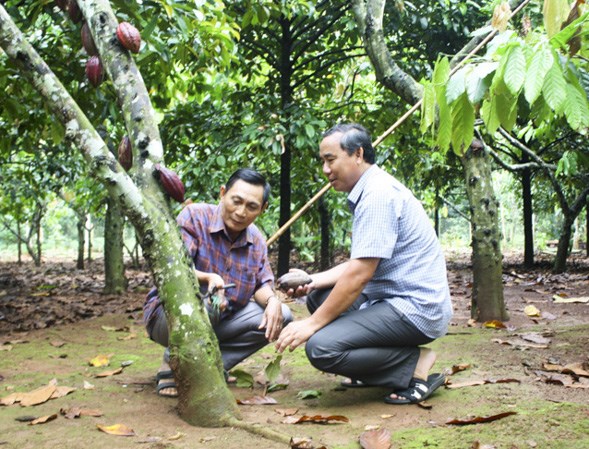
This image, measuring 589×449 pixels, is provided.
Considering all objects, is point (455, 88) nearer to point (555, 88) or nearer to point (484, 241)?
point (555, 88)

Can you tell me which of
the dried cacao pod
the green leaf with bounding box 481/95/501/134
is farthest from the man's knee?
the green leaf with bounding box 481/95/501/134

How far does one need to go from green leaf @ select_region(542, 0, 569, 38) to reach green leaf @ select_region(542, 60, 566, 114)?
0.30 metres

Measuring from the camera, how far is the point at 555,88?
156 centimetres

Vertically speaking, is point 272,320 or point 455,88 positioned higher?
point 455,88

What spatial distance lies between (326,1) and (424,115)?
5.05 m

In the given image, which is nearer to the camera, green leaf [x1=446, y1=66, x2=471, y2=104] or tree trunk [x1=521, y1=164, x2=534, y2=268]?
green leaf [x1=446, y1=66, x2=471, y2=104]

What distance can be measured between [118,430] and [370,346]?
1108mm

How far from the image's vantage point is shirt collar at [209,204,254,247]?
3033mm

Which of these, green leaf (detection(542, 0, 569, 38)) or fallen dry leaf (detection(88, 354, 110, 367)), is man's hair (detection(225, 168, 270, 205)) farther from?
green leaf (detection(542, 0, 569, 38))

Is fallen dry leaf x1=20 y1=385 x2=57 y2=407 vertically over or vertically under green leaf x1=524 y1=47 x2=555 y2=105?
under

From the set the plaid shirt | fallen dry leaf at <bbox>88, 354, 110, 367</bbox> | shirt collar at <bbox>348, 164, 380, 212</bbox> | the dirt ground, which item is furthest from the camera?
fallen dry leaf at <bbox>88, 354, 110, 367</bbox>

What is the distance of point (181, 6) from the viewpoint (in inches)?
155

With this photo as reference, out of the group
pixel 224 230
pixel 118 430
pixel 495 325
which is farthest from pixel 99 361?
pixel 495 325

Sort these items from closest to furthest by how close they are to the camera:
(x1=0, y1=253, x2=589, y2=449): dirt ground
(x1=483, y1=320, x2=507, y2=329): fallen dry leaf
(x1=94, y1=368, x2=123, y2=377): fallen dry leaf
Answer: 1. (x1=0, y1=253, x2=589, y2=449): dirt ground
2. (x1=94, y1=368, x2=123, y2=377): fallen dry leaf
3. (x1=483, y1=320, x2=507, y2=329): fallen dry leaf
